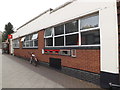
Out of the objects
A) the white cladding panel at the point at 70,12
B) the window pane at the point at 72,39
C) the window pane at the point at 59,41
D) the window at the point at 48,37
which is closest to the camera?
the white cladding panel at the point at 70,12

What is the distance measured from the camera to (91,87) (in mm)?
3922

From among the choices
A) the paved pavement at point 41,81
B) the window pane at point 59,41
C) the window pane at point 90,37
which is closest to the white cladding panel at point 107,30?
the window pane at point 90,37

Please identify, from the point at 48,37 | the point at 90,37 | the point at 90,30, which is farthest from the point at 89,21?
the point at 48,37

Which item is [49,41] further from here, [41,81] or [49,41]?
[41,81]

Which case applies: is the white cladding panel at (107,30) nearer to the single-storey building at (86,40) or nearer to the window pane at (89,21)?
the single-storey building at (86,40)

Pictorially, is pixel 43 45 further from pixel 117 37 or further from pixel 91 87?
pixel 117 37

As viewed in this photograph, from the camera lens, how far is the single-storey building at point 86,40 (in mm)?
3641

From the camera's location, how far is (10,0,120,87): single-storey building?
→ 3.64 m

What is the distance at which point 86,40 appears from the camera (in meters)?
4.84

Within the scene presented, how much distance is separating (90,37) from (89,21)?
0.81 meters

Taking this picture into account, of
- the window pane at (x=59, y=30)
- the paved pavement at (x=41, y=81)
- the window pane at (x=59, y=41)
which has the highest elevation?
the window pane at (x=59, y=30)

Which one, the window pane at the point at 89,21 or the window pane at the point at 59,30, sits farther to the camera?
the window pane at the point at 59,30

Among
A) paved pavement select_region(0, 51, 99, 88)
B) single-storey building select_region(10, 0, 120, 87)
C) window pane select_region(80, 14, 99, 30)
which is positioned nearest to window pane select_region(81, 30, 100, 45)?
single-storey building select_region(10, 0, 120, 87)

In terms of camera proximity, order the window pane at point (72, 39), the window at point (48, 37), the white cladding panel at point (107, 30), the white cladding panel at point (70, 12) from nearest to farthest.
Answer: the white cladding panel at point (107, 30) < the white cladding panel at point (70, 12) < the window pane at point (72, 39) < the window at point (48, 37)
